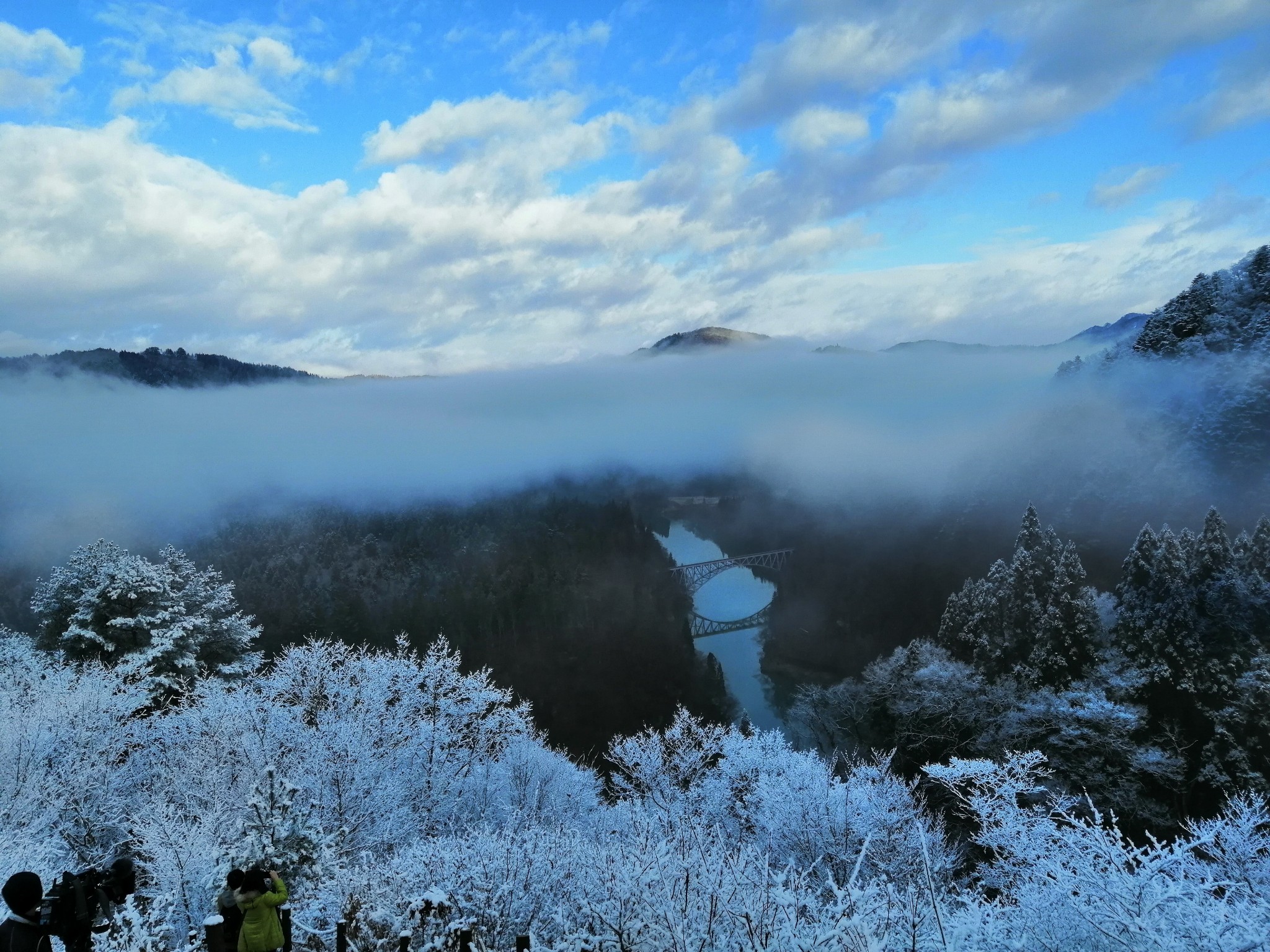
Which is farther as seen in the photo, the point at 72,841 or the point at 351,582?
the point at 351,582

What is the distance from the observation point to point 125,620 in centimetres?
3128

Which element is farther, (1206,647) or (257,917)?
(1206,647)

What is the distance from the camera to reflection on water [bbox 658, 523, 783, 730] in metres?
93.9

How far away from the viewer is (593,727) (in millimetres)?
83375

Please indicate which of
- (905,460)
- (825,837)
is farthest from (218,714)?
(905,460)

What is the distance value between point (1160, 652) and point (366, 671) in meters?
42.4

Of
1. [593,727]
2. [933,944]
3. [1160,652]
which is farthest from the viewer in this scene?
[593,727]

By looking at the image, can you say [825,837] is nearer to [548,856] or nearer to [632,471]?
[548,856]

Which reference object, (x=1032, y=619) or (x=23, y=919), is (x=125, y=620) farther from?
(x=1032, y=619)

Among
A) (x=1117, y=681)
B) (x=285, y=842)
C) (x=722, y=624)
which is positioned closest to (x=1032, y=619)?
(x=1117, y=681)

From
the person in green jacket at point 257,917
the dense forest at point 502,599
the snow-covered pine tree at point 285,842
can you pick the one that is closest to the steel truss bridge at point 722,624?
the dense forest at point 502,599

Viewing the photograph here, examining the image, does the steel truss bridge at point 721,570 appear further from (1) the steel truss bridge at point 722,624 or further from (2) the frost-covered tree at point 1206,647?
(2) the frost-covered tree at point 1206,647

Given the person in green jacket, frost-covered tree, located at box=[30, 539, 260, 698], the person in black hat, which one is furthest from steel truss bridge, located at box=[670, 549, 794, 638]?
the person in black hat

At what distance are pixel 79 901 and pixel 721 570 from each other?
120m
